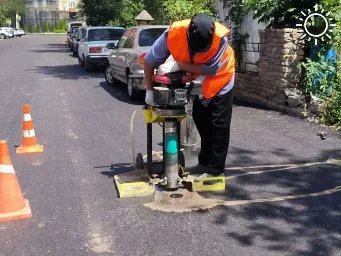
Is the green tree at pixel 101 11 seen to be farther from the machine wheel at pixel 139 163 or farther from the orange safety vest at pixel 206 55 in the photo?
the orange safety vest at pixel 206 55

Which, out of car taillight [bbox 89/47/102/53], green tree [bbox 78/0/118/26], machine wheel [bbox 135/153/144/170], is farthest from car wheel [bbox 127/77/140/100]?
green tree [bbox 78/0/118/26]

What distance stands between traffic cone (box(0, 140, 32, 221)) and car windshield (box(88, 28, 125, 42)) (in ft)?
47.3

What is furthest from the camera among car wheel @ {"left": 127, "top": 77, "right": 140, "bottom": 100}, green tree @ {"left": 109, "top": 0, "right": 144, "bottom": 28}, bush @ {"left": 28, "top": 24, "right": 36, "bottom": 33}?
bush @ {"left": 28, "top": 24, "right": 36, "bottom": 33}

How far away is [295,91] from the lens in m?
9.56

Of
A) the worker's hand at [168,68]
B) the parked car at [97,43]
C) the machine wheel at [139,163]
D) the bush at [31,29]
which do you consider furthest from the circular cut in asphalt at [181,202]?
the bush at [31,29]

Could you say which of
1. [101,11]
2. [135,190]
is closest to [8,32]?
[101,11]

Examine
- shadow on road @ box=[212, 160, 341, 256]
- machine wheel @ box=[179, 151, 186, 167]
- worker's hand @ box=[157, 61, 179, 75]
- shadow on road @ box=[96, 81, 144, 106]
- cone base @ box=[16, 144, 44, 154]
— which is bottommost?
shadow on road @ box=[96, 81, 144, 106]

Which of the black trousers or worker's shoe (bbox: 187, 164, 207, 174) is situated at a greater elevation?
the black trousers

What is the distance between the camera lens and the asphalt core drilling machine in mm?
4840

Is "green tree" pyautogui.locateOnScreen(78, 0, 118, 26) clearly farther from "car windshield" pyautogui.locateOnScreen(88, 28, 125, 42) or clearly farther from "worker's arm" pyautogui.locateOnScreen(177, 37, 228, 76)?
"worker's arm" pyautogui.locateOnScreen(177, 37, 228, 76)

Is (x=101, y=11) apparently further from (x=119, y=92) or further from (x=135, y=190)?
(x=135, y=190)

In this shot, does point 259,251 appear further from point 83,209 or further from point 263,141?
point 263,141

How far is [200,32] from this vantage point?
458cm

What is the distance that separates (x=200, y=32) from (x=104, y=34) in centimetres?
1508
